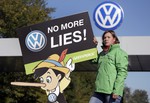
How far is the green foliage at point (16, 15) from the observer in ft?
104

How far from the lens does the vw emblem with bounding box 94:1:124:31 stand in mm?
10367

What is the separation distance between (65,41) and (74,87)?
1269 inches

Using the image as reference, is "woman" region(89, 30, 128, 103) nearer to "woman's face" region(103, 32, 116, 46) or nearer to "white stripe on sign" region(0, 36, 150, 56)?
"woman's face" region(103, 32, 116, 46)

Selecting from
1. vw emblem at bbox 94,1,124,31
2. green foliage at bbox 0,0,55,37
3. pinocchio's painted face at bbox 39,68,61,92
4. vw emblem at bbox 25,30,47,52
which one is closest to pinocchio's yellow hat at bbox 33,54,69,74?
pinocchio's painted face at bbox 39,68,61,92

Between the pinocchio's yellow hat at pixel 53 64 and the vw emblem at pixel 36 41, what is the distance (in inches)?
16.9

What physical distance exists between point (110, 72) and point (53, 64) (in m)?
4.24

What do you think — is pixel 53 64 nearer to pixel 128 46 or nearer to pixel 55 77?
pixel 55 77

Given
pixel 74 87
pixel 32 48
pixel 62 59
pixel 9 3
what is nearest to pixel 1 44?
pixel 32 48

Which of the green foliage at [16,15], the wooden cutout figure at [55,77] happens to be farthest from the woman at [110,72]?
the green foliage at [16,15]

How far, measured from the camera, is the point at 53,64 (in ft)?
33.1

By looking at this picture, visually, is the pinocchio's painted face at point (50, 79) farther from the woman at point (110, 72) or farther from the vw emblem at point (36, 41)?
the woman at point (110, 72)

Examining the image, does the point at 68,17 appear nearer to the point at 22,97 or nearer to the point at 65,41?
the point at 65,41

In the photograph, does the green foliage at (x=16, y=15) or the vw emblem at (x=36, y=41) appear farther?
the green foliage at (x=16, y=15)

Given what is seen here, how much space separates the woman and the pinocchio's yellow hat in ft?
12.9
